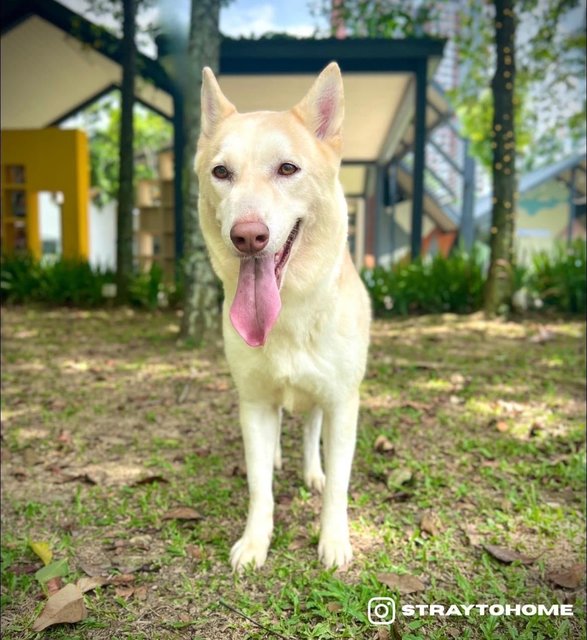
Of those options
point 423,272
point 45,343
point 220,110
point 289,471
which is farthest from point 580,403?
point 45,343

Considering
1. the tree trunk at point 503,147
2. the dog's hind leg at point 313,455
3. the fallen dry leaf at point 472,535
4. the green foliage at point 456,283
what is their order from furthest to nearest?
the green foliage at point 456,283
the tree trunk at point 503,147
the dog's hind leg at point 313,455
the fallen dry leaf at point 472,535

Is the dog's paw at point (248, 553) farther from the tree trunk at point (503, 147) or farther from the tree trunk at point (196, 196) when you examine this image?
the tree trunk at point (503, 147)

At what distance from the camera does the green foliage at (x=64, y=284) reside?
28.8ft

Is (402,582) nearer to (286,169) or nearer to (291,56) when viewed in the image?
(286,169)

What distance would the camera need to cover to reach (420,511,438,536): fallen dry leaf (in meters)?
2.55

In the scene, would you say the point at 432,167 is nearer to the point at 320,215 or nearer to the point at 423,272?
the point at 423,272

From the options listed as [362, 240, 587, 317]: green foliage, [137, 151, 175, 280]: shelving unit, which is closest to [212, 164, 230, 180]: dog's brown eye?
[362, 240, 587, 317]: green foliage

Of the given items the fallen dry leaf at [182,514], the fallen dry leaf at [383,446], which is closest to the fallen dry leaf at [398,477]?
the fallen dry leaf at [383,446]

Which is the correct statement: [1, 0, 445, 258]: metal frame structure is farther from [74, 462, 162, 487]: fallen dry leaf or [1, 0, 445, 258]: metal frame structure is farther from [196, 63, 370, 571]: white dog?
[196, 63, 370, 571]: white dog

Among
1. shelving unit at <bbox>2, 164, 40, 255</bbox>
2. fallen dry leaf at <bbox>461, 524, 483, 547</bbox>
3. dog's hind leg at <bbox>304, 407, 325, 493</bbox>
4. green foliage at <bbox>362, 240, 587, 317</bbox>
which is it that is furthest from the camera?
shelving unit at <bbox>2, 164, 40, 255</bbox>

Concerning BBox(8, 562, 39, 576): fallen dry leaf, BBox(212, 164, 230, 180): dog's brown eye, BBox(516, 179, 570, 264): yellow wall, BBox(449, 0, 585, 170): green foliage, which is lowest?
BBox(8, 562, 39, 576): fallen dry leaf

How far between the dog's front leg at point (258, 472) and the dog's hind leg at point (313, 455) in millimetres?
501

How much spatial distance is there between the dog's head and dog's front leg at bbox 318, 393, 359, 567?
0.56 meters

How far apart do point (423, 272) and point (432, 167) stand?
8742 mm
